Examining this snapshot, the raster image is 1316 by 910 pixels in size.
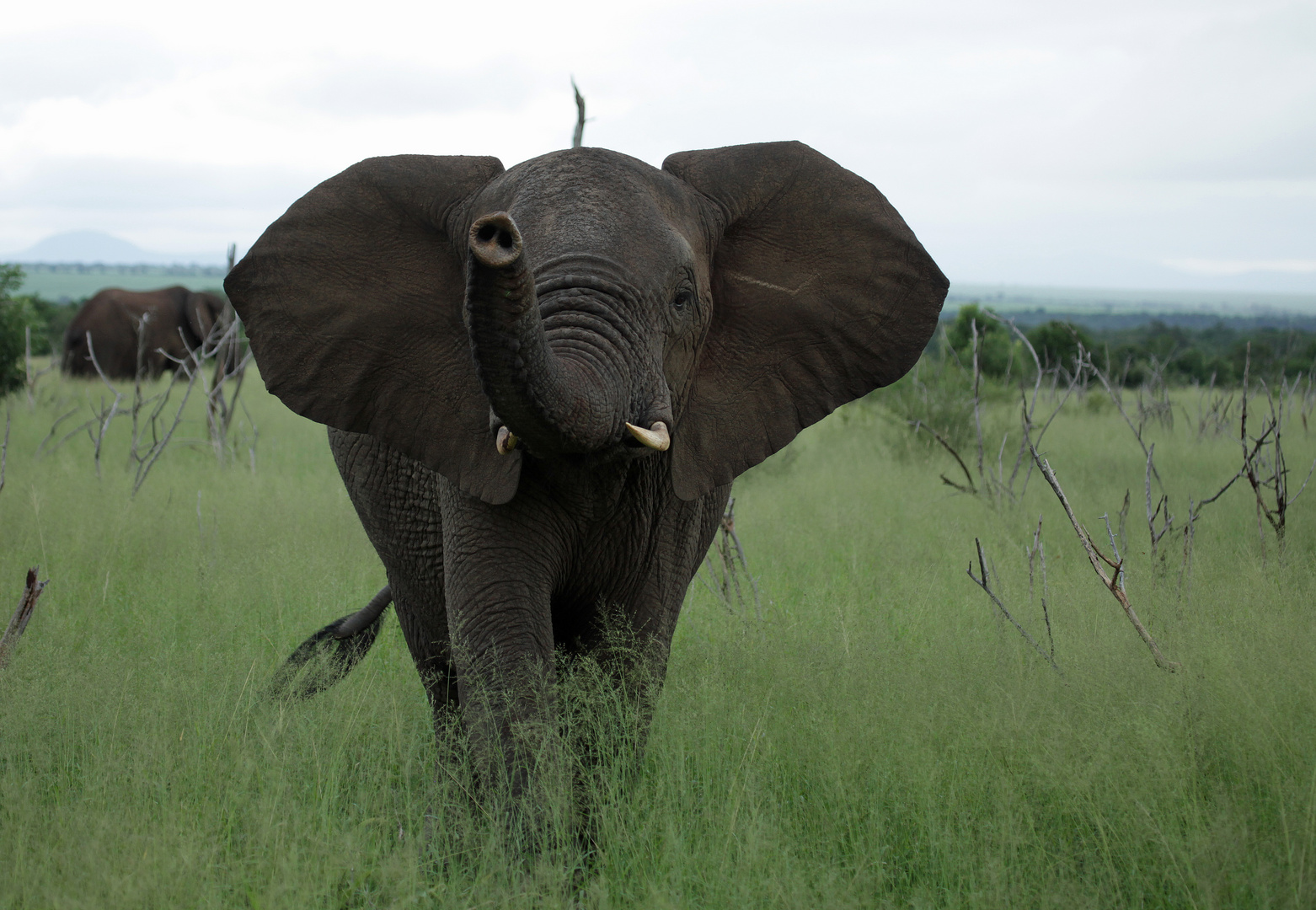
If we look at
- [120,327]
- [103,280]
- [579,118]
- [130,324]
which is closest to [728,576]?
[579,118]

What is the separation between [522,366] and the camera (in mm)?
2182

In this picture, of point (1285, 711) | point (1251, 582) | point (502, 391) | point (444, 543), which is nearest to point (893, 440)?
point (1251, 582)

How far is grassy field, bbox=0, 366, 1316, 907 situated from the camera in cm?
264

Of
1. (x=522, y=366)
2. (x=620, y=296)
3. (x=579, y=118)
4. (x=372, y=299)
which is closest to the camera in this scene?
(x=522, y=366)

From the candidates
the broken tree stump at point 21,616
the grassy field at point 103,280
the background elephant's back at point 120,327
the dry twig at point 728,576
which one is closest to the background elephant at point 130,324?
the background elephant's back at point 120,327

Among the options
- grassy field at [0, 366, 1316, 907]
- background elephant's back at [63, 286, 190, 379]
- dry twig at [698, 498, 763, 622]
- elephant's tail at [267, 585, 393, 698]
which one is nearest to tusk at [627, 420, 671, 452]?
grassy field at [0, 366, 1316, 907]

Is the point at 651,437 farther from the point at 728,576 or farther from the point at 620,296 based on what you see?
the point at 728,576

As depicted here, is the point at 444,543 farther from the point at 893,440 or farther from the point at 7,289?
the point at 7,289

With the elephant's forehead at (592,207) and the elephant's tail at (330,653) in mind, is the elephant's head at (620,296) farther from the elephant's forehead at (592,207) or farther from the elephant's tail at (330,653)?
the elephant's tail at (330,653)

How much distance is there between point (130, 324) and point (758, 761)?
61.9 ft

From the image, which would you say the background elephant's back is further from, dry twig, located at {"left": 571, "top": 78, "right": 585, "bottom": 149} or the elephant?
the elephant

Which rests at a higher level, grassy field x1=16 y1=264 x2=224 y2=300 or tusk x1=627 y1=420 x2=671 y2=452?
tusk x1=627 y1=420 x2=671 y2=452

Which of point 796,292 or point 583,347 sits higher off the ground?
point 796,292

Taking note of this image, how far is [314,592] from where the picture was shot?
556cm
